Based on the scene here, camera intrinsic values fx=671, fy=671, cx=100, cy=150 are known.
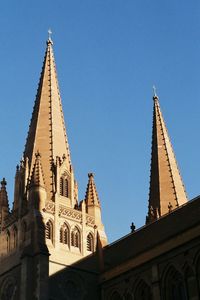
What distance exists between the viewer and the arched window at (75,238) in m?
42.4

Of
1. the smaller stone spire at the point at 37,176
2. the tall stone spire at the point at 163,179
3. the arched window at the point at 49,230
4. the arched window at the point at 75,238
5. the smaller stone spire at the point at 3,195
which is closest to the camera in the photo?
the arched window at the point at 49,230

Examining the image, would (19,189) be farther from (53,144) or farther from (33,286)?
(33,286)

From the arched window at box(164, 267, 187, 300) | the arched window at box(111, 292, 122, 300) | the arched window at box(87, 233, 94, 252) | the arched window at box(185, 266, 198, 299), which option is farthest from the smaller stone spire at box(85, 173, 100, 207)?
the arched window at box(185, 266, 198, 299)

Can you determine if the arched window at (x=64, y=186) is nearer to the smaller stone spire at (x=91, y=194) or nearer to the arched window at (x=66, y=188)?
the arched window at (x=66, y=188)

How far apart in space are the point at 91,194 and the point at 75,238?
416 cm

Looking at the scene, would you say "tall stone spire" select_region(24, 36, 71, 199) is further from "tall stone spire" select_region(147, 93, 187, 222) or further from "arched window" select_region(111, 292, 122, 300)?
"arched window" select_region(111, 292, 122, 300)

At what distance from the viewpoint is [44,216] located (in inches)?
1625

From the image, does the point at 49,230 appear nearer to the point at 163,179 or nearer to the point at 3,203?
the point at 3,203

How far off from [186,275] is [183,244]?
5.31 feet

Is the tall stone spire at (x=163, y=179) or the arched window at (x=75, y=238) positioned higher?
the tall stone spire at (x=163, y=179)

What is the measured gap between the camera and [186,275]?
33781mm

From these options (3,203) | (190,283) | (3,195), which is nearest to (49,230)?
(3,203)

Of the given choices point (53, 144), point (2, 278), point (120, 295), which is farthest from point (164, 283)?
point (53, 144)

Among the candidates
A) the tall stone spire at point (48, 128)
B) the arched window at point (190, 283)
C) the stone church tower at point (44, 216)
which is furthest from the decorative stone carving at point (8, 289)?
the arched window at point (190, 283)
